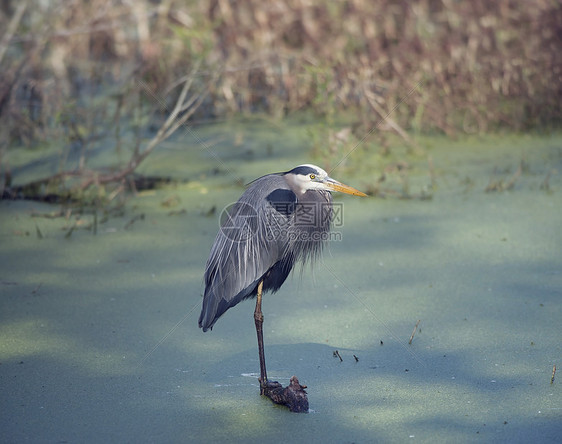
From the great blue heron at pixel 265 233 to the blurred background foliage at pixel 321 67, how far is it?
265 cm

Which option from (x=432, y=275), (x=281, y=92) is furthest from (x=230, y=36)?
(x=432, y=275)

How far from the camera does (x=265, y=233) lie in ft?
10.3

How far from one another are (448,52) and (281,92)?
1.58 meters

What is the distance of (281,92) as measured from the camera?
285 inches

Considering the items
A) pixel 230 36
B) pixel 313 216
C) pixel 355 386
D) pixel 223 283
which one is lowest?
pixel 355 386

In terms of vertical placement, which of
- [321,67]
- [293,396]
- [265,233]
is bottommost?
[293,396]

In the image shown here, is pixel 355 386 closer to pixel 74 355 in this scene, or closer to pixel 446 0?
pixel 74 355

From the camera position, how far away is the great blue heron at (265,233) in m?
3.09

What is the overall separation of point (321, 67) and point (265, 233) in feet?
10.1

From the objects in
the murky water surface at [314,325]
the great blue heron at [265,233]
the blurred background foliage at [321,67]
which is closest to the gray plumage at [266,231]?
the great blue heron at [265,233]

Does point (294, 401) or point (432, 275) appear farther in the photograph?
point (432, 275)
